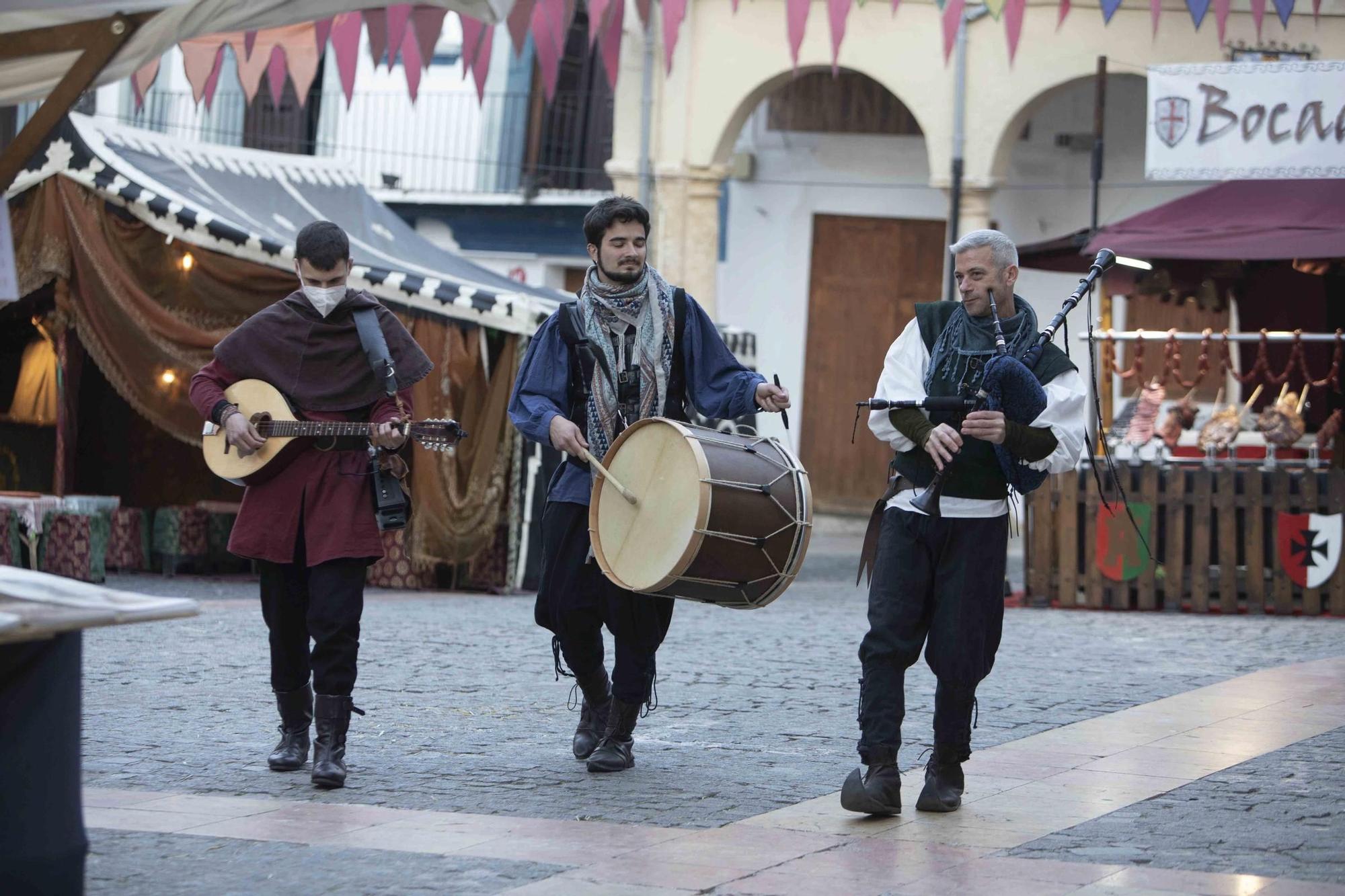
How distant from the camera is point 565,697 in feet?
25.8

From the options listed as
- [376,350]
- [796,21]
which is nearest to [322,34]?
[796,21]

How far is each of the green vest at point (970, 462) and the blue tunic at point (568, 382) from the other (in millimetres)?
672

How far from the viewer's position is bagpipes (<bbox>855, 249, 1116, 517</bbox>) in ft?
17.8

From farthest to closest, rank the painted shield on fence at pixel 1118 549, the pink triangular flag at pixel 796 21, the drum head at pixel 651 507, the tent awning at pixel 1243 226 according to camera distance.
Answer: the pink triangular flag at pixel 796 21
the tent awning at pixel 1243 226
the painted shield on fence at pixel 1118 549
the drum head at pixel 651 507

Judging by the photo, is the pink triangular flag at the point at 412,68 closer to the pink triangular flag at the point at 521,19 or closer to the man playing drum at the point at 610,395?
the pink triangular flag at the point at 521,19

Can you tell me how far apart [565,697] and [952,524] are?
2.68 meters

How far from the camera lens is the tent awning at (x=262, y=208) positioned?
41.4 ft

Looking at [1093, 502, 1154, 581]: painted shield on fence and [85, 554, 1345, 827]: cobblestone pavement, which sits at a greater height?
[1093, 502, 1154, 581]: painted shield on fence

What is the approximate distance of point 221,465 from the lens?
20.7 ft

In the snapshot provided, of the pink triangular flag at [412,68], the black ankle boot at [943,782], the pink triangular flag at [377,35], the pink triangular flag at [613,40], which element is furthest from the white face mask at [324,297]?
the pink triangular flag at [412,68]

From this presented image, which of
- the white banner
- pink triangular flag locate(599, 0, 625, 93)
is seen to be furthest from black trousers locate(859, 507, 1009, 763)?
pink triangular flag locate(599, 0, 625, 93)

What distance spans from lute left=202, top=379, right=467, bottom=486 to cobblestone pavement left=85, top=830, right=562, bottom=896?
1.46 m

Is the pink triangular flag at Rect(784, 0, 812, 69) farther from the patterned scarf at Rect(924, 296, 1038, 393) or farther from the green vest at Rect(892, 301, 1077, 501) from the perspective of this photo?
the green vest at Rect(892, 301, 1077, 501)

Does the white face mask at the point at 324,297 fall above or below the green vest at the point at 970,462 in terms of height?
above
